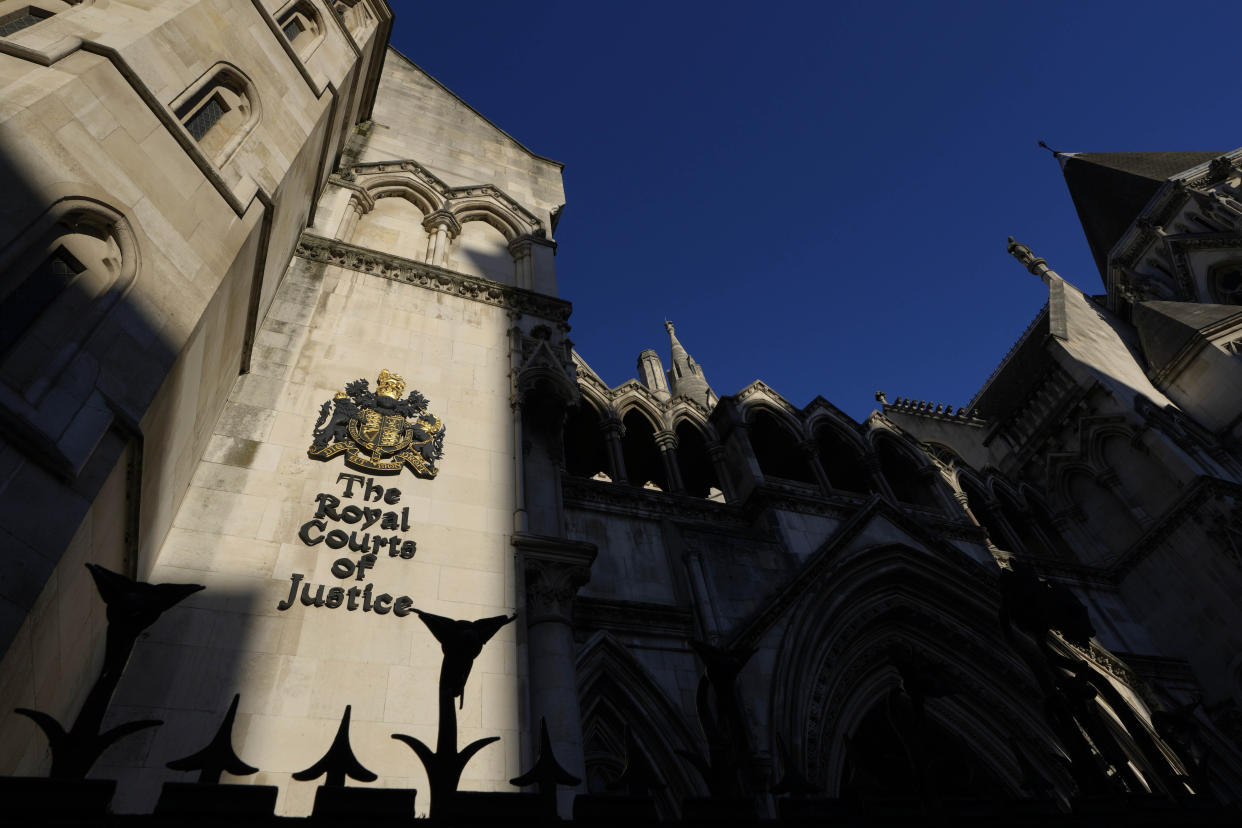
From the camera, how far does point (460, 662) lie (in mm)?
3449

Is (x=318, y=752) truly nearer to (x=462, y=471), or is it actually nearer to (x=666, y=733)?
(x=462, y=471)

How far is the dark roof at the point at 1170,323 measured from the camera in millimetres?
20750

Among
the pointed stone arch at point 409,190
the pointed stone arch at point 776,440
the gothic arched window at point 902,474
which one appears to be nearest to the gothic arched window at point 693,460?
the pointed stone arch at point 776,440

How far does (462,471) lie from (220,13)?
6.16 metres

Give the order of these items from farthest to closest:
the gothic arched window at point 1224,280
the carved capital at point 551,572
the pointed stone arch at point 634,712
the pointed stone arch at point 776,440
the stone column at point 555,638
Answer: the gothic arched window at point 1224,280 → the pointed stone arch at point 776,440 → the pointed stone arch at point 634,712 → the carved capital at point 551,572 → the stone column at point 555,638

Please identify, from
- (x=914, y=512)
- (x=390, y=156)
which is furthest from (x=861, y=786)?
(x=390, y=156)

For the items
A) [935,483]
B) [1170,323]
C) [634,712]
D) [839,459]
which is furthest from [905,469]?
[1170,323]

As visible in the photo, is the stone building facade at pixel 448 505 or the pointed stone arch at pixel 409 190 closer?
the stone building facade at pixel 448 505

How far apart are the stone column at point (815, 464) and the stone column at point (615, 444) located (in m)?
4.33

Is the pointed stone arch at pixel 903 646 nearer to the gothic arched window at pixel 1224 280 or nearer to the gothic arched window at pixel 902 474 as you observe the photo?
the gothic arched window at pixel 902 474

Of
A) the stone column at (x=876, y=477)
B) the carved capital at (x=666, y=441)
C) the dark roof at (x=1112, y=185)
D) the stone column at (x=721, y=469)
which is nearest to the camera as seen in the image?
the stone column at (x=721, y=469)

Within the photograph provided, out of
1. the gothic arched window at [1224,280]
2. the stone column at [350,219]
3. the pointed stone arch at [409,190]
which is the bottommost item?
the stone column at [350,219]

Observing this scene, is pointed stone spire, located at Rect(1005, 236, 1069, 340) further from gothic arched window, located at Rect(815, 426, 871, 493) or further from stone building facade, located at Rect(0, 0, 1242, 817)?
gothic arched window, located at Rect(815, 426, 871, 493)

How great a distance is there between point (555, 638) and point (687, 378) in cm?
A: 1270
